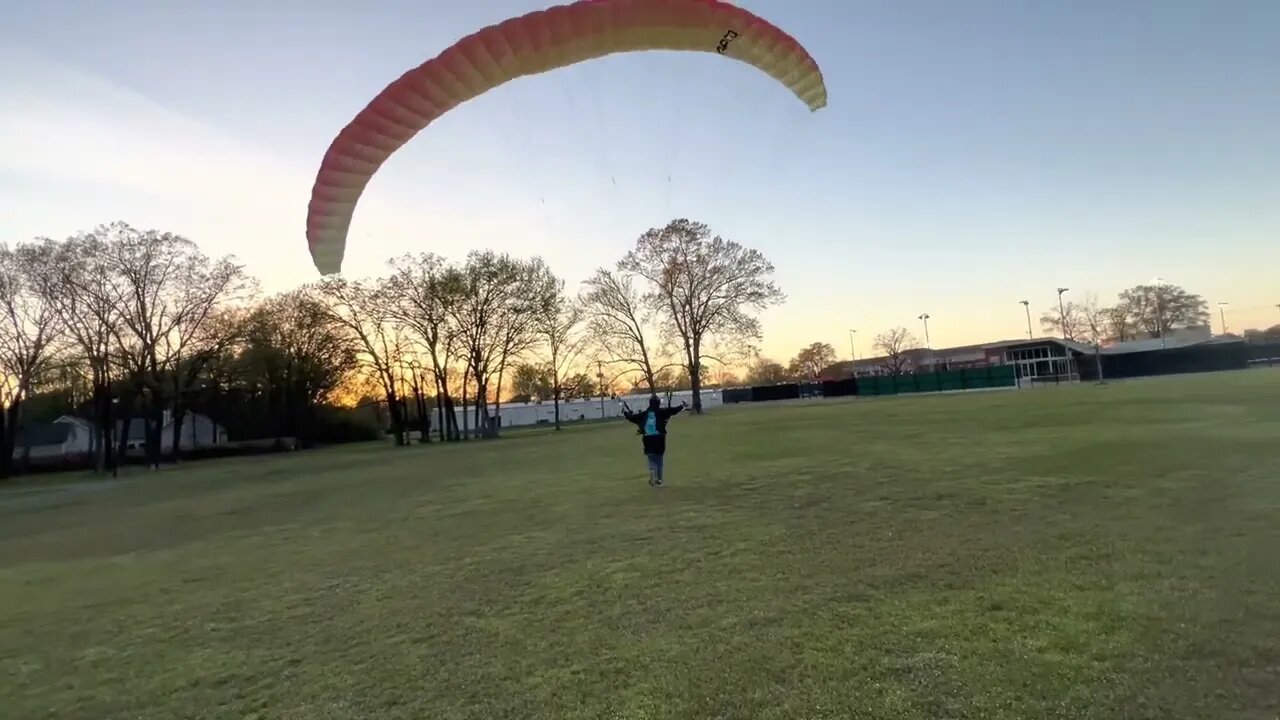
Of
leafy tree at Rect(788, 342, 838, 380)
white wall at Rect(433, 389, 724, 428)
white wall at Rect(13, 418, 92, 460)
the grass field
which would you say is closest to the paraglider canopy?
the grass field

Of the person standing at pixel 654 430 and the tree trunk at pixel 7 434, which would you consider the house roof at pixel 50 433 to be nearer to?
the tree trunk at pixel 7 434

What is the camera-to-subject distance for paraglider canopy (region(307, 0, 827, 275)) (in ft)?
26.2

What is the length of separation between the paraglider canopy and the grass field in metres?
4.67

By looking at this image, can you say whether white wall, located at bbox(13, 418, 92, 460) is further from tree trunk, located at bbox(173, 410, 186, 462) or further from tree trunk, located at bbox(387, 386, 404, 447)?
tree trunk, located at bbox(387, 386, 404, 447)

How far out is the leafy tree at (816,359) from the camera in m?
119

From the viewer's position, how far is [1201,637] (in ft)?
15.2

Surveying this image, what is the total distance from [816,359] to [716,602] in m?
116

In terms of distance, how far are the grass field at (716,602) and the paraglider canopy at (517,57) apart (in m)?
4.67

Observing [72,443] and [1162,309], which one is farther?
[1162,309]

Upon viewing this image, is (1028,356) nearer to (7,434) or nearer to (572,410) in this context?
(572,410)

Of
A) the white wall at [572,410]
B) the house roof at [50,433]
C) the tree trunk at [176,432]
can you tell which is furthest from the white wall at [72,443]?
the white wall at [572,410]

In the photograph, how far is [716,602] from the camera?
20.1ft

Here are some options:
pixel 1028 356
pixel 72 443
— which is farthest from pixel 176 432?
pixel 1028 356

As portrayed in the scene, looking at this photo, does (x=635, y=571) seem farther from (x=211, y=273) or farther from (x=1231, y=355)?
(x=1231, y=355)
